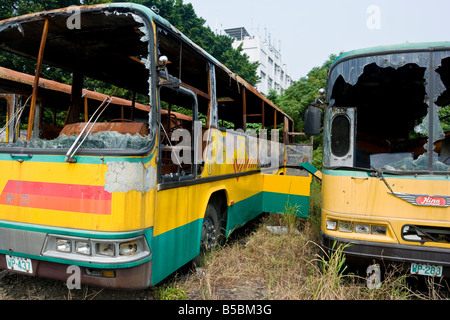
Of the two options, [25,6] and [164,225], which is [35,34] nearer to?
[164,225]

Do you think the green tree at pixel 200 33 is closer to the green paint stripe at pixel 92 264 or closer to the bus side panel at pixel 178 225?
the bus side panel at pixel 178 225

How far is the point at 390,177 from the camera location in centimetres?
314

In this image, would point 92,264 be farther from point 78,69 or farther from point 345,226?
point 78,69

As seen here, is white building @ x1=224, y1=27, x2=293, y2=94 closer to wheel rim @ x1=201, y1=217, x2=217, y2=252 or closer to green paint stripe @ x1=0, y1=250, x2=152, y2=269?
wheel rim @ x1=201, y1=217, x2=217, y2=252

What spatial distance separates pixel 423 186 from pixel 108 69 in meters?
4.36

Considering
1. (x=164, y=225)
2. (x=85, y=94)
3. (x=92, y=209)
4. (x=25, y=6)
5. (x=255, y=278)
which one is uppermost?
(x=25, y=6)

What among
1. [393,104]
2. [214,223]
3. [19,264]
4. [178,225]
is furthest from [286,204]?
[19,264]

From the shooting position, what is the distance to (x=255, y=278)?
378cm

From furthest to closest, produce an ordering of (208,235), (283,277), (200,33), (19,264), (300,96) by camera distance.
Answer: (200,33), (300,96), (208,235), (283,277), (19,264)

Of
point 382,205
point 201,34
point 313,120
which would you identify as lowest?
point 382,205

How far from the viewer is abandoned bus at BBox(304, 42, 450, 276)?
2994 mm

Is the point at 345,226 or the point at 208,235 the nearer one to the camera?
the point at 345,226

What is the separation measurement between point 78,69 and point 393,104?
4.70 metres

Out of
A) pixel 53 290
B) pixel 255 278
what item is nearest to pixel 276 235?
pixel 255 278
